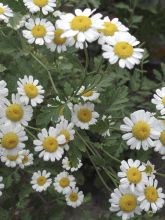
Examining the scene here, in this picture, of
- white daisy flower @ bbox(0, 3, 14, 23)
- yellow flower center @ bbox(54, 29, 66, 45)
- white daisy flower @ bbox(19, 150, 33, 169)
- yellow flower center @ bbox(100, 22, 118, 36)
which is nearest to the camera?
yellow flower center @ bbox(100, 22, 118, 36)

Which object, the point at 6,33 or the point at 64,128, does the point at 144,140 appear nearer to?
the point at 64,128

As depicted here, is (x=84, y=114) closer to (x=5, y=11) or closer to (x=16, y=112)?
(x=16, y=112)

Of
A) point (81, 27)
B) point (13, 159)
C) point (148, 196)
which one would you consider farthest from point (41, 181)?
point (81, 27)

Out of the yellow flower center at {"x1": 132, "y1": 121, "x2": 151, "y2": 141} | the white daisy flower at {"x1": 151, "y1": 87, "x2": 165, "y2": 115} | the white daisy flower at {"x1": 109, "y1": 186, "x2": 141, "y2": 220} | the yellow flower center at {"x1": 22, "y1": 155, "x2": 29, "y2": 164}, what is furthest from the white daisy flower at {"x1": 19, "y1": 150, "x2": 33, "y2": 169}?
the white daisy flower at {"x1": 151, "y1": 87, "x2": 165, "y2": 115}

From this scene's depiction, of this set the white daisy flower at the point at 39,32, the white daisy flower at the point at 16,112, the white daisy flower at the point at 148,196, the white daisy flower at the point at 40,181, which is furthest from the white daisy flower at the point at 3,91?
the white daisy flower at the point at 148,196

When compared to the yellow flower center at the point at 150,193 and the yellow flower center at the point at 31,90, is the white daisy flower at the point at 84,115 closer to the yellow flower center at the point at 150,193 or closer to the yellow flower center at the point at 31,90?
the yellow flower center at the point at 31,90

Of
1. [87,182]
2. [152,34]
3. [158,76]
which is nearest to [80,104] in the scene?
[158,76]

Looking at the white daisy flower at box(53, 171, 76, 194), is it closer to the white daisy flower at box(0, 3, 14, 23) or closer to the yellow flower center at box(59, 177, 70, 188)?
the yellow flower center at box(59, 177, 70, 188)
